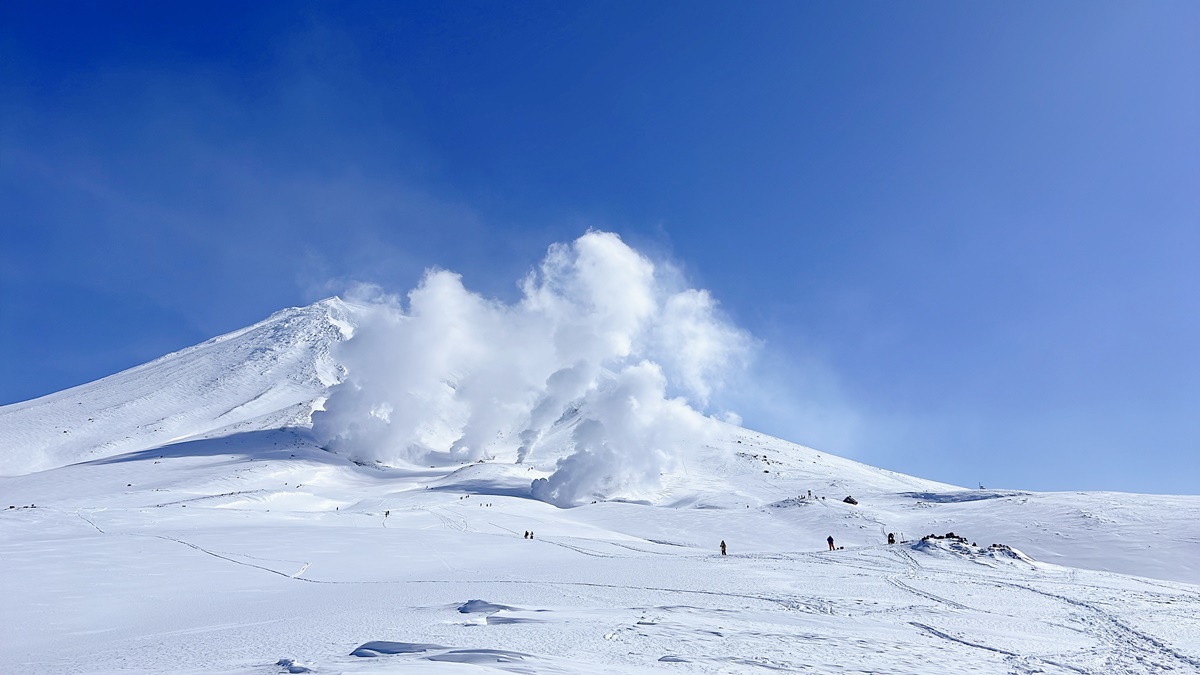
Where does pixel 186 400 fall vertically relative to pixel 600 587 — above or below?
above

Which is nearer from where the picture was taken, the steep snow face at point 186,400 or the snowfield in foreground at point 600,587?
the snowfield in foreground at point 600,587

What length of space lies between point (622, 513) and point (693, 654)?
42.5 m

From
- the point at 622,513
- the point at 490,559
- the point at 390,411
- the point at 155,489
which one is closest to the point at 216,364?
the point at 390,411

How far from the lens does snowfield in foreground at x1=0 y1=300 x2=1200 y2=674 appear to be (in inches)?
331

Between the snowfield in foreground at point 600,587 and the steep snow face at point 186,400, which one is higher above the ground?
the steep snow face at point 186,400

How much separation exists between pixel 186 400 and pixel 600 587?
107505 millimetres

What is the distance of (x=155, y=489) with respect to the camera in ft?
170

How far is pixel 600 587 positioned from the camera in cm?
1438

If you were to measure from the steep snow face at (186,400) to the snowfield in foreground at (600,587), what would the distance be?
1377 inches

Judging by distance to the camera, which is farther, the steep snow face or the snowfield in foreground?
the steep snow face

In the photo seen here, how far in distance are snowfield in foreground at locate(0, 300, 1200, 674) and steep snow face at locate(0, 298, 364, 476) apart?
35.0m

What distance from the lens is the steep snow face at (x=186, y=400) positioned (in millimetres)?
81250

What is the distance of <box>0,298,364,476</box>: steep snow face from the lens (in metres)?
81.2

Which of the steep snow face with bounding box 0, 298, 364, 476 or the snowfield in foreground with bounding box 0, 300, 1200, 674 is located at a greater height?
the steep snow face with bounding box 0, 298, 364, 476
